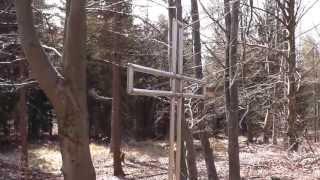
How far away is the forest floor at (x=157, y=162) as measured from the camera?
50.3 ft

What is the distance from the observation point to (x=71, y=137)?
7281mm

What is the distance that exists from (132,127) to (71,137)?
21922mm

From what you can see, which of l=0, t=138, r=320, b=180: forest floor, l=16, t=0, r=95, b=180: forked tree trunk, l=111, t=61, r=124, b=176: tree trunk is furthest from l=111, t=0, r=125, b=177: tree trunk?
l=16, t=0, r=95, b=180: forked tree trunk

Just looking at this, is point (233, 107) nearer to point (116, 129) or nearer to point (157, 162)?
point (116, 129)

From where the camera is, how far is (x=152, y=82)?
24.1 meters

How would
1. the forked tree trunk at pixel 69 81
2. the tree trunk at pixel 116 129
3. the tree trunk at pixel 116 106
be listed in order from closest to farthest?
the forked tree trunk at pixel 69 81, the tree trunk at pixel 116 106, the tree trunk at pixel 116 129

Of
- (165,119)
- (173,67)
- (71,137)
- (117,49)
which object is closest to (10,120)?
(117,49)

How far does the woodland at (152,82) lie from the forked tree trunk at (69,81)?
1cm

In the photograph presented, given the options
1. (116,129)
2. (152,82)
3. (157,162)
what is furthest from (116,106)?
(152,82)

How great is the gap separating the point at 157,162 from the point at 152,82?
4.18 m

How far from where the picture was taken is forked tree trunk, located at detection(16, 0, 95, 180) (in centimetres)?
701

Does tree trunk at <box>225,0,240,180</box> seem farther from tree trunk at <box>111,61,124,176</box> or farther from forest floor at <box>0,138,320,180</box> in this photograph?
tree trunk at <box>111,61,124,176</box>

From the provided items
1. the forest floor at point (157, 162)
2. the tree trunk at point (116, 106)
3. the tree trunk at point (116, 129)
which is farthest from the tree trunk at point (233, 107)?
the tree trunk at point (116, 129)

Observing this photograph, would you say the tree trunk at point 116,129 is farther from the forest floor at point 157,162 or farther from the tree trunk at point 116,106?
the forest floor at point 157,162
